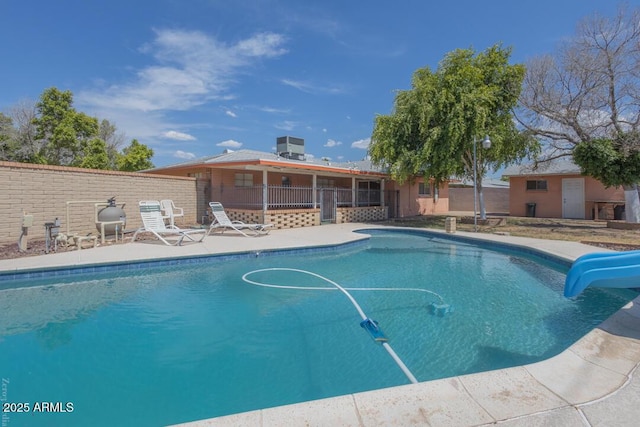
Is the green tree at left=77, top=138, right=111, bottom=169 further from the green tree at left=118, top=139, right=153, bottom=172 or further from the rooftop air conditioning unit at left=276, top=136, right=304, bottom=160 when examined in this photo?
the rooftop air conditioning unit at left=276, top=136, right=304, bottom=160

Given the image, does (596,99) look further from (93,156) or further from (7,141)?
(7,141)

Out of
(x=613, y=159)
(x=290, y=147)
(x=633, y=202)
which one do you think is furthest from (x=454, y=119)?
(x=290, y=147)

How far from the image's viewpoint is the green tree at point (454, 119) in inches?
536

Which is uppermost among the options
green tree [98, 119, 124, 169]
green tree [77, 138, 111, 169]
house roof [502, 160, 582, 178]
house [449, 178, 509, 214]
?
green tree [98, 119, 124, 169]

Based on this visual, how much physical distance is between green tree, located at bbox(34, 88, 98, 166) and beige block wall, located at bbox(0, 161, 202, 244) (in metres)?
12.4

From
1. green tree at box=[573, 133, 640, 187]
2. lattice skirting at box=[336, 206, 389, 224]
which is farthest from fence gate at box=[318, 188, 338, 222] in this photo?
green tree at box=[573, 133, 640, 187]

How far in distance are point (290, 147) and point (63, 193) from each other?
37.1ft

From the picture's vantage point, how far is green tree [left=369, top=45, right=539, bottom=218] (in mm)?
13617

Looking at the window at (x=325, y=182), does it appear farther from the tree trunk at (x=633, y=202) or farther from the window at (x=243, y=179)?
the tree trunk at (x=633, y=202)

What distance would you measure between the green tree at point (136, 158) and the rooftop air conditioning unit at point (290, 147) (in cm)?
1516

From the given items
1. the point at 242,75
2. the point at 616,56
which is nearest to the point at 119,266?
the point at 242,75

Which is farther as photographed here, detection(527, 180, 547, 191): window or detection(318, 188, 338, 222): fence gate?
detection(527, 180, 547, 191): window

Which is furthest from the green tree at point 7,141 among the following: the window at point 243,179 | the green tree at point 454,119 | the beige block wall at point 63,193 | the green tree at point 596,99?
the green tree at point 596,99

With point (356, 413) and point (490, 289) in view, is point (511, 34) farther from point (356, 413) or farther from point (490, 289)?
point (356, 413)
